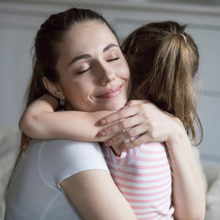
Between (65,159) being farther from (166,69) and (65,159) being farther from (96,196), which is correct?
(166,69)

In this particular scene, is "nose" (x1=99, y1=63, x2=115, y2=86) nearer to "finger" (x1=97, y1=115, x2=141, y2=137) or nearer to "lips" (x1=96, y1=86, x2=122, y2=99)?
"lips" (x1=96, y1=86, x2=122, y2=99)

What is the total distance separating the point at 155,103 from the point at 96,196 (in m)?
0.43

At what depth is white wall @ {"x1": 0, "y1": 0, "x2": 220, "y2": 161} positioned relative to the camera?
2412mm

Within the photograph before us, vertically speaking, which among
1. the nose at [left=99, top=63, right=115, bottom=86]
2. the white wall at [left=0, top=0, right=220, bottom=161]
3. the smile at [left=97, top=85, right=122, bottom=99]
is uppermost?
the nose at [left=99, top=63, right=115, bottom=86]

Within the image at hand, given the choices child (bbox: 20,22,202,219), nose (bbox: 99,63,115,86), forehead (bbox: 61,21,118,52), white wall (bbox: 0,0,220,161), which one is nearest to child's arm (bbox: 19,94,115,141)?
child (bbox: 20,22,202,219)

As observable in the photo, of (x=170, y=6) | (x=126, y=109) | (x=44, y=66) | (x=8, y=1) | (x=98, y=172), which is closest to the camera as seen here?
(x=98, y=172)

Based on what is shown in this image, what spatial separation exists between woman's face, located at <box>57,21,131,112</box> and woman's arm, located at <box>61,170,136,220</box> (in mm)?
264

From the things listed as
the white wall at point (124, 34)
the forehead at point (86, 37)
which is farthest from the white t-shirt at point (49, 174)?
the white wall at point (124, 34)

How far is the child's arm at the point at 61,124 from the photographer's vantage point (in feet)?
2.66

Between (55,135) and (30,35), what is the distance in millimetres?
2084

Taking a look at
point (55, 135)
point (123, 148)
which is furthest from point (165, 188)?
point (55, 135)

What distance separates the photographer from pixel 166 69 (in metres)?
0.96

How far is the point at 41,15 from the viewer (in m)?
2.61

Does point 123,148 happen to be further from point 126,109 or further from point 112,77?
point 112,77
